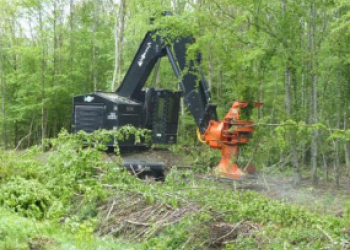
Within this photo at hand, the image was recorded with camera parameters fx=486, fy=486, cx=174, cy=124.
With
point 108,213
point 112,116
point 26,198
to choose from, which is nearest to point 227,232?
point 108,213

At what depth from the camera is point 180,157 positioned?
1371 cm

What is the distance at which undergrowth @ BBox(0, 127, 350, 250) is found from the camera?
18.2ft

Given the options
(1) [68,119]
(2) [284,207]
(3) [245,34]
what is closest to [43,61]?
(1) [68,119]

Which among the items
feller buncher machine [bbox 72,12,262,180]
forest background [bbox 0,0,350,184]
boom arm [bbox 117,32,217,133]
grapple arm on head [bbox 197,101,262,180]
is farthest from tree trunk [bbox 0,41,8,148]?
grapple arm on head [bbox 197,101,262,180]

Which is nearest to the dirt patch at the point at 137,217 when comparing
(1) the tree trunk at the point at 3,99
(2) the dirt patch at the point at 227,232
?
(2) the dirt patch at the point at 227,232

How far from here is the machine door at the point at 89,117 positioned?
11977mm

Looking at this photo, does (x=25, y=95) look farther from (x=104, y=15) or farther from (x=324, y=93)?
(x=324, y=93)

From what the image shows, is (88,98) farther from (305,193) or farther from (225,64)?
(305,193)

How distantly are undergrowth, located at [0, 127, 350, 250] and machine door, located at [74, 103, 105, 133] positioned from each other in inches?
97.2

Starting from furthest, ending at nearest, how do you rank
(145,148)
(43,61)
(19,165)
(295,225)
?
(43,61) → (145,148) → (19,165) → (295,225)

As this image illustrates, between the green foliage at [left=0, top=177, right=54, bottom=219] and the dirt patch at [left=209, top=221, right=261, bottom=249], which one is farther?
the green foliage at [left=0, top=177, right=54, bottom=219]

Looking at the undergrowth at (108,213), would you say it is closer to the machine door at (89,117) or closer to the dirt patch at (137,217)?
→ the dirt patch at (137,217)

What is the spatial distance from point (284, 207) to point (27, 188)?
3.93 m

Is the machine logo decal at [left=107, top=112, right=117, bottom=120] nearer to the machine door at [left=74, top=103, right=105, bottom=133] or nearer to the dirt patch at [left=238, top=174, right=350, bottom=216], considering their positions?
the machine door at [left=74, top=103, right=105, bottom=133]
